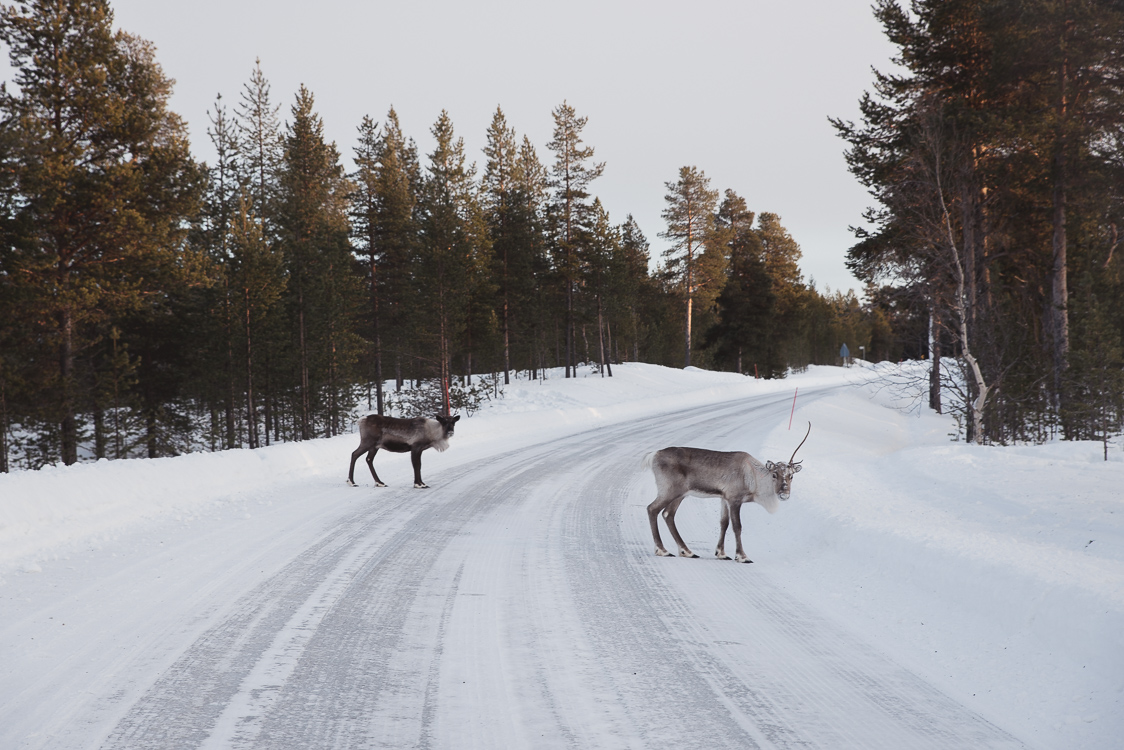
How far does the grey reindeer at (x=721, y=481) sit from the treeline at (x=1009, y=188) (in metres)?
11.3

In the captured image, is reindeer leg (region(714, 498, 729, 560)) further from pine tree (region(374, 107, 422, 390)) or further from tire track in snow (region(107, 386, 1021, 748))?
pine tree (region(374, 107, 422, 390))

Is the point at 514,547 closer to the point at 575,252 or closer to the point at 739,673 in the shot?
the point at 739,673

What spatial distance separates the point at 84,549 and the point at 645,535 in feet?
22.2

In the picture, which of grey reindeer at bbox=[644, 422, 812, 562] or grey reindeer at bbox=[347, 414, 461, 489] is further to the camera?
grey reindeer at bbox=[347, 414, 461, 489]

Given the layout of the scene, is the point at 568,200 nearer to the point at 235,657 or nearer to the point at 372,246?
the point at 372,246

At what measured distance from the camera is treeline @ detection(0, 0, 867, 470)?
1925 cm

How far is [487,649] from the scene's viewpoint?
491 cm

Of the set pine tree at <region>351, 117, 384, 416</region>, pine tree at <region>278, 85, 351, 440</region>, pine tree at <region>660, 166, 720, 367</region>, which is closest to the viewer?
pine tree at <region>278, 85, 351, 440</region>

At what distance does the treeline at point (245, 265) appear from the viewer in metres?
19.2

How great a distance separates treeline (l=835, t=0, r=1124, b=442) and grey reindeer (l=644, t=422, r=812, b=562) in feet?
37.2

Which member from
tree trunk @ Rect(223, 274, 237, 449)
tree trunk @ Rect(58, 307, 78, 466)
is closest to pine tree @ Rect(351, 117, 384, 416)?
tree trunk @ Rect(223, 274, 237, 449)

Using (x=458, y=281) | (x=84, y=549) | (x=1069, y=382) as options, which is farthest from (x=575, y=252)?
(x=84, y=549)

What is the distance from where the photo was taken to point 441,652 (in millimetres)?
4852

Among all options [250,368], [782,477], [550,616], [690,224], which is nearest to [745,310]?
[690,224]
